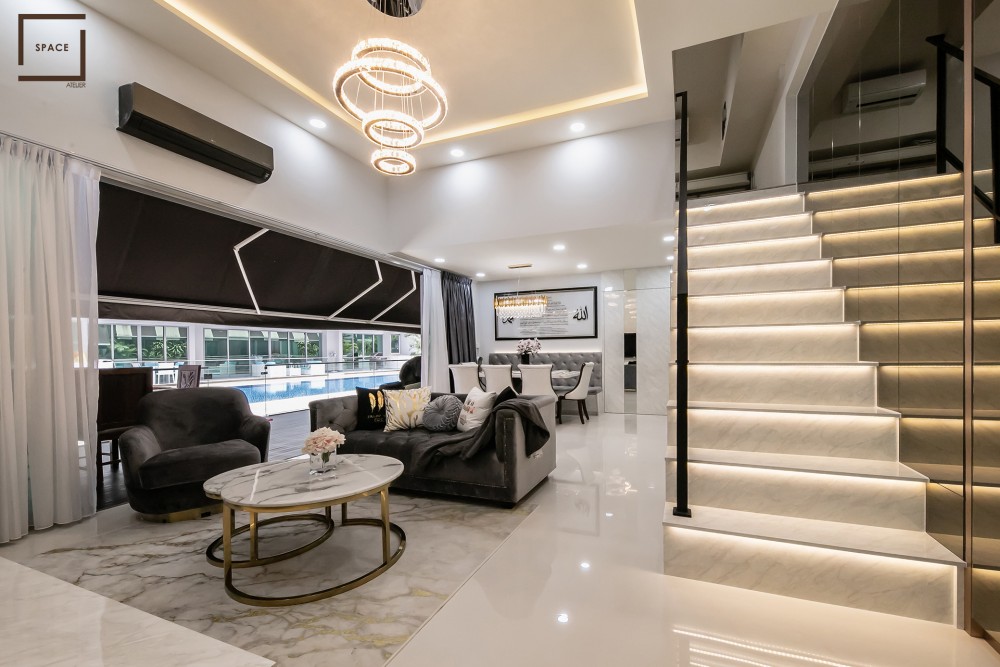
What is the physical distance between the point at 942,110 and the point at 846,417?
1564 millimetres

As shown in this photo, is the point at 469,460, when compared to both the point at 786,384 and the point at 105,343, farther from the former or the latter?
the point at 105,343

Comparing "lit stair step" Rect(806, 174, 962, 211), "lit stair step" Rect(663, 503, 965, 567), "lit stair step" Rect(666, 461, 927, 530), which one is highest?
"lit stair step" Rect(806, 174, 962, 211)

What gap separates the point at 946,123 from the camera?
204 centimetres

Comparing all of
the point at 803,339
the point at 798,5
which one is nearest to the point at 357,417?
the point at 803,339

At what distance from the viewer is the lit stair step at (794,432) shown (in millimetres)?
2223

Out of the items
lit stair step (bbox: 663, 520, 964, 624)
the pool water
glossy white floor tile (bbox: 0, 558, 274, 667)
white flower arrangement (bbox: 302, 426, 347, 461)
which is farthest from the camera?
the pool water

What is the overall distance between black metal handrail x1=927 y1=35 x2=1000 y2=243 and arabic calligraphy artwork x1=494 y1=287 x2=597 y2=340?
581 cm

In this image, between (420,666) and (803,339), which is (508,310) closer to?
(803,339)

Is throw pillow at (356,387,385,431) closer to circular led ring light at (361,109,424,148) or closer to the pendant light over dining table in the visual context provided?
the pendant light over dining table

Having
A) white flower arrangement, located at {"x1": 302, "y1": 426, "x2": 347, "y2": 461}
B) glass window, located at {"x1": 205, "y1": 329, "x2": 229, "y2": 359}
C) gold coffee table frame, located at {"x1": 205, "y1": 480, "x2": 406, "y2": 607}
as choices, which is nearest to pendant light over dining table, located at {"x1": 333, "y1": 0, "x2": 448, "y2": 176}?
white flower arrangement, located at {"x1": 302, "y1": 426, "x2": 347, "y2": 461}

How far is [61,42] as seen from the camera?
3.00 metres

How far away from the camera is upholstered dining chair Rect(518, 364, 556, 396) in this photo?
612 centimetres

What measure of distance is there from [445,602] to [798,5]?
4.41m

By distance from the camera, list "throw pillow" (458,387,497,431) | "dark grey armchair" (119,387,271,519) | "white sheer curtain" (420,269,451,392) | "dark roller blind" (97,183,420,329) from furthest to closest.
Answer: "white sheer curtain" (420,269,451,392) → "throw pillow" (458,387,497,431) → "dark roller blind" (97,183,420,329) → "dark grey armchair" (119,387,271,519)
